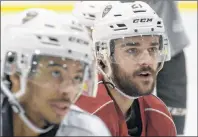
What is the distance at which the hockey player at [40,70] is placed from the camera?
3.88 feet

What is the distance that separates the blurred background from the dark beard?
2.06 ft

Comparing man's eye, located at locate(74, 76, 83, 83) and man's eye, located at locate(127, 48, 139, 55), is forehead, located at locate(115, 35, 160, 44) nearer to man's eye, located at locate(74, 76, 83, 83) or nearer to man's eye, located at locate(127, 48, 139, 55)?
man's eye, located at locate(127, 48, 139, 55)

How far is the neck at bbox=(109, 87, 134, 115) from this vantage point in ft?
5.09

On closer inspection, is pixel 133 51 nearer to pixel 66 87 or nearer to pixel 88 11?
pixel 66 87

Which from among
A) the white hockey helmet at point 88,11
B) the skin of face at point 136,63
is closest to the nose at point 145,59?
the skin of face at point 136,63

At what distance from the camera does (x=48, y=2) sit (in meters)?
3.40

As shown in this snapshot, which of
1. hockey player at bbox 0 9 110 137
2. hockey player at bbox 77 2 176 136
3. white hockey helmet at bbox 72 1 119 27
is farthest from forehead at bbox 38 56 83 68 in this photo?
white hockey helmet at bbox 72 1 119 27

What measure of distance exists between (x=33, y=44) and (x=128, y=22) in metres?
0.38

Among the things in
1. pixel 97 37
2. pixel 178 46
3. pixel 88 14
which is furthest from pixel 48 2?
pixel 97 37

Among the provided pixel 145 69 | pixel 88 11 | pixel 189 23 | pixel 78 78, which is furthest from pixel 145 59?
pixel 189 23

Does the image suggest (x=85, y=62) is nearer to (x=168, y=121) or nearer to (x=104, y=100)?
(x=104, y=100)

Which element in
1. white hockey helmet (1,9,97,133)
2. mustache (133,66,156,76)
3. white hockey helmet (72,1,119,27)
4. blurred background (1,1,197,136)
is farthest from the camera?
blurred background (1,1,197,136)

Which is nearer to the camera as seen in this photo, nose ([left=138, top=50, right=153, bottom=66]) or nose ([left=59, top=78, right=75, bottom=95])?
nose ([left=59, top=78, right=75, bottom=95])

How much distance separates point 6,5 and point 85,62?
2029mm
